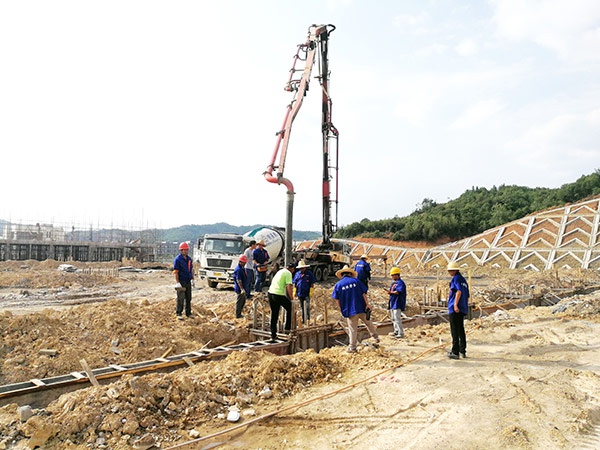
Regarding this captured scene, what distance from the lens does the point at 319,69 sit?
20.9m

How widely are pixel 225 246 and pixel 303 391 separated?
1210 cm

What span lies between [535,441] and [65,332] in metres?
8.03

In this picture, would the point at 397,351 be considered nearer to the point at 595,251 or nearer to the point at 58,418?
the point at 58,418

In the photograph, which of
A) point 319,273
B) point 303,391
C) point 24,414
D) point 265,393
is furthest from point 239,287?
point 319,273

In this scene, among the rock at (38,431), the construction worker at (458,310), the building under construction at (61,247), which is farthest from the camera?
the building under construction at (61,247)

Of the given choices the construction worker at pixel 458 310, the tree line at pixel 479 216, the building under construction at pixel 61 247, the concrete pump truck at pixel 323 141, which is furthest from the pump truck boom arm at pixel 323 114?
the tree line at pixel 479 216

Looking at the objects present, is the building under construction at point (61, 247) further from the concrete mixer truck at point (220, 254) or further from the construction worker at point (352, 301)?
the construction worker at point (352, 301)

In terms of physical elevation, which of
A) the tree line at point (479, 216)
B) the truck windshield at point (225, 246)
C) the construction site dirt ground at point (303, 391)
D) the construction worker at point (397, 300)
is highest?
the tree line at point (479, 216)

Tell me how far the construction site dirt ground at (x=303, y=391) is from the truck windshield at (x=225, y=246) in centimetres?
704

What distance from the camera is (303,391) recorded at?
19.4ft

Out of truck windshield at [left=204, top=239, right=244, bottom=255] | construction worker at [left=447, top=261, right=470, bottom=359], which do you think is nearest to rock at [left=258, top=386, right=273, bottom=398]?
construction worker at [left=447, top=261, right=470, bottom=359]

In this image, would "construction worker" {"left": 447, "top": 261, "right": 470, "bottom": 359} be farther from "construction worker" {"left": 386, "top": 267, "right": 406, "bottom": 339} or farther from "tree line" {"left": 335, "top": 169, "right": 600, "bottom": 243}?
"tree line" {"left": 335, "top": 169, "right": 600, "bottom": 243}

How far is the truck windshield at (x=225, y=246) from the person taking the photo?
687 inches

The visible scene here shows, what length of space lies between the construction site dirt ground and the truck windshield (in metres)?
7.04
